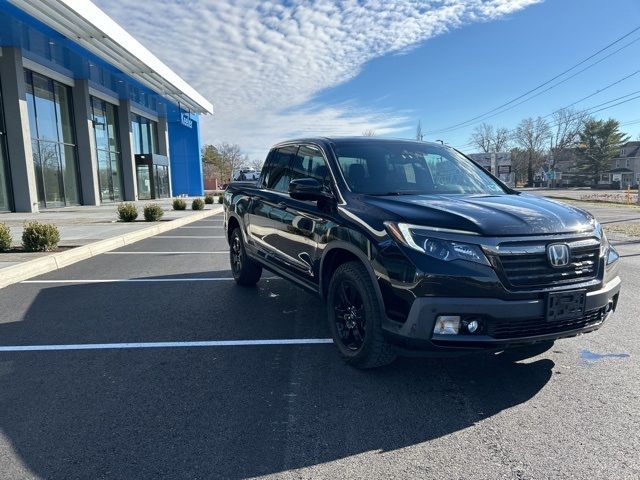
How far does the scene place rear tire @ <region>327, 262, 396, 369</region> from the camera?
3.34 metres

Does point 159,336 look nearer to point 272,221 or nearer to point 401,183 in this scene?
point 272,221

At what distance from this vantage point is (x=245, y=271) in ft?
21.0

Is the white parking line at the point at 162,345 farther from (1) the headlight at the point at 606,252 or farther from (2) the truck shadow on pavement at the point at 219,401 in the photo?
(1) the headlight at the point at 606,252

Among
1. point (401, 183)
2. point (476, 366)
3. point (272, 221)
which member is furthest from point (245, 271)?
point (476, 366)

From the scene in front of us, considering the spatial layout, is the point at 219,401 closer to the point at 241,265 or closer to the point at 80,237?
the point at 241,265

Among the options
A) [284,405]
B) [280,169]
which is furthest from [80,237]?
[284,405]

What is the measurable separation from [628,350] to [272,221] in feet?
11.9

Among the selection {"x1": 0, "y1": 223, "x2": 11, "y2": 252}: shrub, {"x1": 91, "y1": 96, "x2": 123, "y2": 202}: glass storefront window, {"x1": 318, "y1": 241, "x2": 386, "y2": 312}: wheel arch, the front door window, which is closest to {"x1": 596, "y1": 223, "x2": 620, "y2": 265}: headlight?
{"x1": 318, "y1": 241, "x2": 386, "y2": 312}: wheel arch

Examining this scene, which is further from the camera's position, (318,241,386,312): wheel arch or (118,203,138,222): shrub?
(118,203,138,222): shrub

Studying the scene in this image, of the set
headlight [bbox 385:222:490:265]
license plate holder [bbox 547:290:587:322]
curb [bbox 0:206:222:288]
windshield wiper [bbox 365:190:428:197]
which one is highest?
windshield wiper [bbox 365:190:428:197]

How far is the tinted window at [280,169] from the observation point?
5.16 meters

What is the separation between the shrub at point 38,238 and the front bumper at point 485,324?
829 cm

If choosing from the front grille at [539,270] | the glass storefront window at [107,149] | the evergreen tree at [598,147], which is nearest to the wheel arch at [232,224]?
the front grille at [539,270]

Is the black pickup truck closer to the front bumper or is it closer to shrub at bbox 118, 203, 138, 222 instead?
the front bumper
